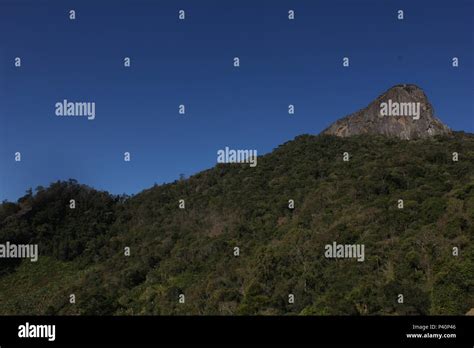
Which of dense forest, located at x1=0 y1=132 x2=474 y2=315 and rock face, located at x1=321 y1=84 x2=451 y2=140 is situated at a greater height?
rock face, located at x1=321 y1=84 x2=451 y2=140

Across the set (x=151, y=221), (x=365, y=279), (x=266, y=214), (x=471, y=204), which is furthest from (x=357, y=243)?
(x=151, y=221)

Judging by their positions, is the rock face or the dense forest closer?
the dense forest

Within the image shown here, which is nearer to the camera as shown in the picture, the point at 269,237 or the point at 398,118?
the point at 269,237

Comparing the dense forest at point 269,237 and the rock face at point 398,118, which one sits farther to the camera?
the rock face at point 398,118
